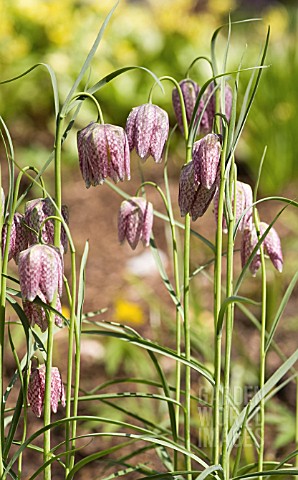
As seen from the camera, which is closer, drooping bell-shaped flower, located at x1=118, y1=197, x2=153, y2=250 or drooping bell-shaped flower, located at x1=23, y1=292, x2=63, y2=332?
drooping bell-shaped flower, located at x1=23, y1=292, x2=63, y2=332

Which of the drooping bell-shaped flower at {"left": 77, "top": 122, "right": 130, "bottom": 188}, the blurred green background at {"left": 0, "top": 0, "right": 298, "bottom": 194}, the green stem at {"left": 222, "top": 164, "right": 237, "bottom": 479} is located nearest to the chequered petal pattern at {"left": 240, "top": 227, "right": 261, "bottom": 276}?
the green stem at {"left": 222, "top": 164, "right": 237, "bottom": 479}

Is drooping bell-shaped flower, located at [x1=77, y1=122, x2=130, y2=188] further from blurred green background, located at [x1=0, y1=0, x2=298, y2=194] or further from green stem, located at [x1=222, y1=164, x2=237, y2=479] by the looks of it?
blurred green background, located at [x1=0, y1=0, x2=298, y2=194]

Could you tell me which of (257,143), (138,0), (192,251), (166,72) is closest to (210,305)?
(192,251)

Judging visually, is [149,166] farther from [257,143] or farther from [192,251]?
[192,251]

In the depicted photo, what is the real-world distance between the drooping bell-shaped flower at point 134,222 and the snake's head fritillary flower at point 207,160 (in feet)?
0.80

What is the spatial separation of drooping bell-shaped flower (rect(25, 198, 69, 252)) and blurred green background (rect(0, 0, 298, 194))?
2.31 meters

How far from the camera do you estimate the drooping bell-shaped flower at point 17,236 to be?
1186 millimetres

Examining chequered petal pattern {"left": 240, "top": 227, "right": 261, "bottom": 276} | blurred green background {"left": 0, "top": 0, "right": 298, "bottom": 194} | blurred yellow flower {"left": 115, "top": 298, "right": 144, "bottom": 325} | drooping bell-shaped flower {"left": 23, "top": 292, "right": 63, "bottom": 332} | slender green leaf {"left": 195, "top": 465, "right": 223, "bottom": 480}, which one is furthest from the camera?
blurred green background {"left": 0, "top": 0, "right": 298, "bottom": 194}

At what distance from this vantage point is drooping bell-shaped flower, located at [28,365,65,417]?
1.19 metres

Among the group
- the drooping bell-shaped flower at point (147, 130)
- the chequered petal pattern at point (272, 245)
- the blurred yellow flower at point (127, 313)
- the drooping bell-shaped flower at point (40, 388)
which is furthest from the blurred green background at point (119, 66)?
the drooping bell-shaped flower at point (40, 388)

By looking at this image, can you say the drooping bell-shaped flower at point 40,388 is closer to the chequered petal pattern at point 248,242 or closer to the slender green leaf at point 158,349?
the slender green leaf at point 158,349

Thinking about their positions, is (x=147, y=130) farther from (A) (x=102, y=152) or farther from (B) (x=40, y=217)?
(B) (x=40, y=217)

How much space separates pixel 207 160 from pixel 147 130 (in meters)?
0.13

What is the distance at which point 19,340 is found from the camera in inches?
96.5
